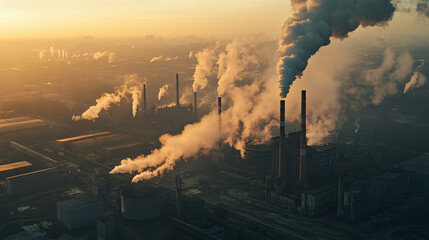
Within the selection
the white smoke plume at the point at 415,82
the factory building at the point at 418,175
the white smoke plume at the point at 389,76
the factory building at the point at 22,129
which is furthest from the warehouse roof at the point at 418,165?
the factory building at the point at 22,129

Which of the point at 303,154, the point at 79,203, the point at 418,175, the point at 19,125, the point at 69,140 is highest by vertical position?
the point at 303,154

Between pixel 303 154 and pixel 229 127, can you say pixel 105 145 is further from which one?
pixel 303 154

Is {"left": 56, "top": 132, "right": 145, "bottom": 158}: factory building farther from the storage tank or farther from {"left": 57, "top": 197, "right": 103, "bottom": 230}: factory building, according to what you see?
the storage tank

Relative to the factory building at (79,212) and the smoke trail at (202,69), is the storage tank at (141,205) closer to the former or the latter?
the factory building at (79,212)

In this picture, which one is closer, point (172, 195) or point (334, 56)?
point (172, 195)

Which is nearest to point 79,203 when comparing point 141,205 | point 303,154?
Answer: point 141,205

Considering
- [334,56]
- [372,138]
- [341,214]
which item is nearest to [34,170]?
[341,214]

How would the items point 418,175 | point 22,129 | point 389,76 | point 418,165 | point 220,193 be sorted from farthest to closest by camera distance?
point 389,76 < point 22,129 < point 418,165 < point 418,175 < point 220,193

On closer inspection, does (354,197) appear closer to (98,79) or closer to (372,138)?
(372,138)
